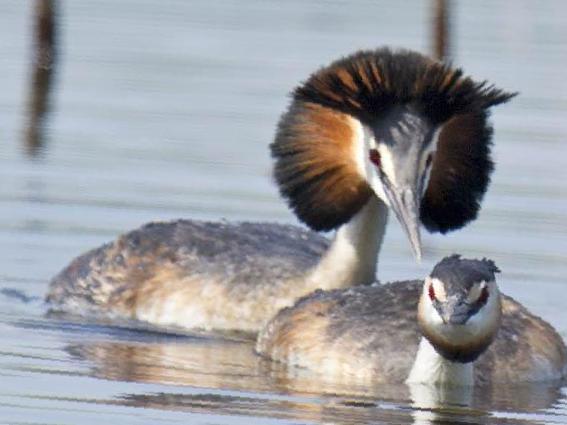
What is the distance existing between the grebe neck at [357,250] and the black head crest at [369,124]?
86 millimetres

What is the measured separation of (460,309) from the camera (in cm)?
1406

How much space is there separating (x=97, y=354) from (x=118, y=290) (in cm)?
224

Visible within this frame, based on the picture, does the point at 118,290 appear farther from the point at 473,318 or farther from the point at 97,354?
the point at 473,318

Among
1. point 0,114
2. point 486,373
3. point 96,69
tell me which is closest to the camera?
point 486,373

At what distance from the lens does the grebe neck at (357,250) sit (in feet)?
55.6

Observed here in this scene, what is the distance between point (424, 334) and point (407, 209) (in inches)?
61.0

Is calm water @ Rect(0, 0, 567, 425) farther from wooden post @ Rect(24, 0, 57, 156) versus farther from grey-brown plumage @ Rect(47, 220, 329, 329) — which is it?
grey-brown plumage @ Rect(47, 220, 329, 329)

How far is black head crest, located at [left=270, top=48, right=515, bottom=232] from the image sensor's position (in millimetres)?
16406

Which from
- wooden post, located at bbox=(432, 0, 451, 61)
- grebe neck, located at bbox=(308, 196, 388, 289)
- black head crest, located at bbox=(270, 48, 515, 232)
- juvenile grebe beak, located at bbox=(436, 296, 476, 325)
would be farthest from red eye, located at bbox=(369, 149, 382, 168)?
wooden post, located at bbox=(432, 0, 451, 61)

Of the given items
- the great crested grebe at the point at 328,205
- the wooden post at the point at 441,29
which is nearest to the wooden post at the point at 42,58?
the wooden post at the point at 441,29

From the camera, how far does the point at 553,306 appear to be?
57.7 ft

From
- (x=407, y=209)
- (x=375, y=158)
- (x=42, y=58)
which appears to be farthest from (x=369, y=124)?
(x=42, y=58)

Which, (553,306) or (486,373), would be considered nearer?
(486,373)

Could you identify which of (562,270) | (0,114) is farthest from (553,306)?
(0,114)
